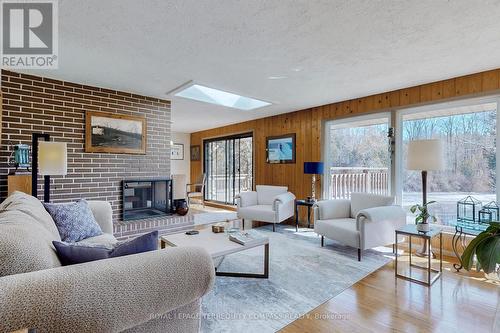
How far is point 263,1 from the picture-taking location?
173 cm

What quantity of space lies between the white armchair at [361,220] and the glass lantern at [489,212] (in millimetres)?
779

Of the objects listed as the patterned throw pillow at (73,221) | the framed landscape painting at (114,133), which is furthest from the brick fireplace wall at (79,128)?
the patterned throw pillow at (73,221)

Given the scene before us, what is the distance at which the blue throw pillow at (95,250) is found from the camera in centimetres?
115

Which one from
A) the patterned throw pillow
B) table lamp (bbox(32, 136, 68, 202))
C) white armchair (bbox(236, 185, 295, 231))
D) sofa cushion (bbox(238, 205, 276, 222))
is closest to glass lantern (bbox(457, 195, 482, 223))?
white armchair (bbox(236, 185, 295, 231))

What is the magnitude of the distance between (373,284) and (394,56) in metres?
2.26

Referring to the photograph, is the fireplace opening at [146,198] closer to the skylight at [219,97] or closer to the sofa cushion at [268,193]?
the skylight at [219,97]

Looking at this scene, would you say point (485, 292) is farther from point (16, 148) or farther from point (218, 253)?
point (16, 148)

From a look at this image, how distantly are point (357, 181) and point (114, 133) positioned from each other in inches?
153

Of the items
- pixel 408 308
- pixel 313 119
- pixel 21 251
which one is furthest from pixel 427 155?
pixel 21 251

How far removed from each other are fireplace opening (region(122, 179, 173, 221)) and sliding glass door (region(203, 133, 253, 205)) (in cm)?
256

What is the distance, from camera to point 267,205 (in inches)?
193

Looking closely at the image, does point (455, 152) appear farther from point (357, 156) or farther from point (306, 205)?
point (306, 205)

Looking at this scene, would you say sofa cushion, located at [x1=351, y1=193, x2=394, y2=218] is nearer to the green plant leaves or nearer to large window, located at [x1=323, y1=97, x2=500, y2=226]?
large window, located at [x1=323, y1=97, x2=500, y2=226]

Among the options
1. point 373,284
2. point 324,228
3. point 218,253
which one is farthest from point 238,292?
point 324,228
